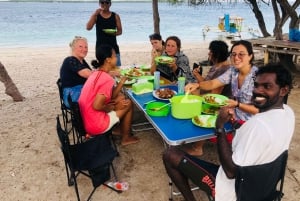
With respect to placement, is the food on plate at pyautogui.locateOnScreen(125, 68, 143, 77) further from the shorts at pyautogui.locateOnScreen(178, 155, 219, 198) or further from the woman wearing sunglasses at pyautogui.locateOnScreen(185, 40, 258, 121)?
the shorts at pyautogui.locateOnScreen(178, 155, 219, 198)

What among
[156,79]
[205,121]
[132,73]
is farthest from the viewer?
[132,73]

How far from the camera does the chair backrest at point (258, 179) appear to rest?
4.76 ft

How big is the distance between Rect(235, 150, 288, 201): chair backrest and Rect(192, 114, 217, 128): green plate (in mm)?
583

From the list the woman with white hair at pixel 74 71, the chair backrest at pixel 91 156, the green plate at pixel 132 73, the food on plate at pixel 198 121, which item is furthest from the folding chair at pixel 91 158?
the green plate at pixel 132 73

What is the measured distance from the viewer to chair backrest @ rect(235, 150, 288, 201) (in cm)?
145

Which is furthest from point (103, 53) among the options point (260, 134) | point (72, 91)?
point (260, 134)

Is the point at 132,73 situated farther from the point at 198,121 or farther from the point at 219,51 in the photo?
the point at 198,121

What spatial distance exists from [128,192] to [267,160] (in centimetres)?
145

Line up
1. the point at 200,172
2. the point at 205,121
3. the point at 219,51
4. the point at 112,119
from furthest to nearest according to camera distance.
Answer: the point at 219,51 < the point at 112,119 < the point at 205,121 < the point at 200,172

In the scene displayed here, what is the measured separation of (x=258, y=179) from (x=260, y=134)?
0.28 meters

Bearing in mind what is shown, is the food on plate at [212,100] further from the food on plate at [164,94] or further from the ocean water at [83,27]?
the ocean water at [83,27]

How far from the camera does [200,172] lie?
1.85m

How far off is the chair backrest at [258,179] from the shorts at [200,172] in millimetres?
261

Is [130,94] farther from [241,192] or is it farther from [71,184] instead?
[241,192]
